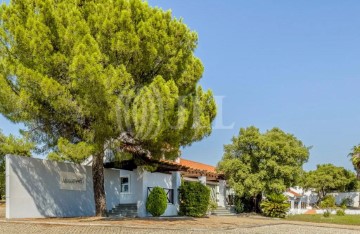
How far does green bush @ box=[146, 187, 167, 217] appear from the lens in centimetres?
2334

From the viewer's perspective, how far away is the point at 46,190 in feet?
69.7

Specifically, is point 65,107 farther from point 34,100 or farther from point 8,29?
point 8,29

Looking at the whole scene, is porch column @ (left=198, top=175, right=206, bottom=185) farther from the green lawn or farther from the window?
the window

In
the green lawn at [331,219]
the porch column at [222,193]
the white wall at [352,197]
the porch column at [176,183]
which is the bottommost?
the white wall at [352,197]

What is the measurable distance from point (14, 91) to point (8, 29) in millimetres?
2548

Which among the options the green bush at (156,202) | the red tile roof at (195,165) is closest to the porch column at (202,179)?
the red tile roof at (195,165)

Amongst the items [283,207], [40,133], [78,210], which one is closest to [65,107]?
[40,133]

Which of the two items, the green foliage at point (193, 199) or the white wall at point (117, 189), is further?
the green foliage at point (193, 199)

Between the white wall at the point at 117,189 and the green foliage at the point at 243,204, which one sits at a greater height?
the white wall at the point at 117,189

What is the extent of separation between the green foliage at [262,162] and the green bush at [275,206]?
2.01ft

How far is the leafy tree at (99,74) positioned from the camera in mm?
16609

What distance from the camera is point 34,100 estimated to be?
17.8 m

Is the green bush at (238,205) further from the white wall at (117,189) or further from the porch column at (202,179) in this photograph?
the white wall at (117,189)

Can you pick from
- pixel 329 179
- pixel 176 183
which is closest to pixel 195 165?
A: pixel 176 183
